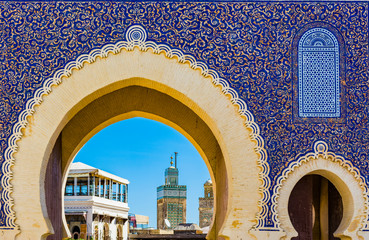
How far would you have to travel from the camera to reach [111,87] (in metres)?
7.26

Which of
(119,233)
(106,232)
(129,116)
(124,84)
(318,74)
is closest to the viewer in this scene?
(318,74)

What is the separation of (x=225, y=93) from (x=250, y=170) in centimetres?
93

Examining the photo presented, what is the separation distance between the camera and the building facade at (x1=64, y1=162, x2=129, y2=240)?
17781 millimetres

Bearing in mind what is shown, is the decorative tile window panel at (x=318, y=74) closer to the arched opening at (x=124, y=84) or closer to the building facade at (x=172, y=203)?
the arched opening at (x=124, y=84)

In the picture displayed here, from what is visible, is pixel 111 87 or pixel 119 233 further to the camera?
pixel 119 233

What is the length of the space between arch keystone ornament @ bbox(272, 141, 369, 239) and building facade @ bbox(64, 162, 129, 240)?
10114mm

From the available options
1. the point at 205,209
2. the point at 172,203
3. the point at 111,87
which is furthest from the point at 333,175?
the point at 172,203

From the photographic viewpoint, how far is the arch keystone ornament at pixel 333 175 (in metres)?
6.93

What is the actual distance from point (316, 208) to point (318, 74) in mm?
3091

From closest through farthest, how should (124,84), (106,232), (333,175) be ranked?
1. (333,175)
2. (124,84)
3. (106,232)

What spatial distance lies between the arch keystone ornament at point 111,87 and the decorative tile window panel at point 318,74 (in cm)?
70

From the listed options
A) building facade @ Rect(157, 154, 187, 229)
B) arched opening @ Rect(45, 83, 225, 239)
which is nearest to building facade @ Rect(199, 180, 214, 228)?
building facade @ Rect(157, 154, 187, 229)

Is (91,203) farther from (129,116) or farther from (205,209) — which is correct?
(205,209)

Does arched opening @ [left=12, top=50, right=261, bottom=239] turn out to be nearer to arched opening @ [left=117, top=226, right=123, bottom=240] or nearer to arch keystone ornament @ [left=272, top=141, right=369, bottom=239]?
arch keystone ornament @ [left=272, top=141, right=369, bottom=239]
